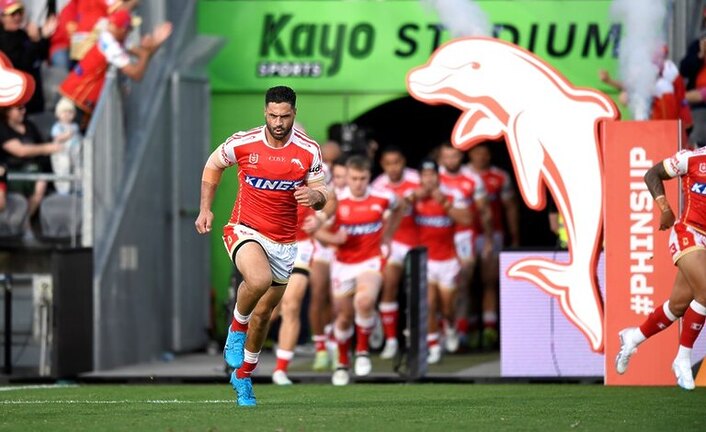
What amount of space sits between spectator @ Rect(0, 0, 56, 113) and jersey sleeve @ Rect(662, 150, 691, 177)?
862cm

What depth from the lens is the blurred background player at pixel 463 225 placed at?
2111 centimetres

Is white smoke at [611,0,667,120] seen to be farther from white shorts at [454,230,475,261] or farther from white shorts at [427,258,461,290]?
white shorts at [454,230,475,261]

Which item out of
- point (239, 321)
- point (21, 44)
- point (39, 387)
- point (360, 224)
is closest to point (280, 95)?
point (239, 321)

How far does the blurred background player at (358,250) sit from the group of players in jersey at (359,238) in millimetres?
11

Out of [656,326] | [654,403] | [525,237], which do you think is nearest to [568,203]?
[656,326]

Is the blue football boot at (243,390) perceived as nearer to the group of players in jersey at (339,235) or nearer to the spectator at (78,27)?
the group of players in jersey at (339,235)

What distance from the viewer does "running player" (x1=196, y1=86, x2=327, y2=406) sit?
12.3 meters

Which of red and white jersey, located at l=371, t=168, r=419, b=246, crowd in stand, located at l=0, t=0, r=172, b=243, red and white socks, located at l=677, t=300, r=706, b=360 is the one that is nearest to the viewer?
red and white socks, located at l=677, t=300, r=706, b=360

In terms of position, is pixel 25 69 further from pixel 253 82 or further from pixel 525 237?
pixel 525 237

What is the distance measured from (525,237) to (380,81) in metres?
4.51

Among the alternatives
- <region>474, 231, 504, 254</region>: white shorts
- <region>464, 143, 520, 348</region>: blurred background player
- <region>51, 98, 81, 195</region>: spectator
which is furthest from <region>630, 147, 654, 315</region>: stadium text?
<region>474, 231, 504, 254</region>: white shorts

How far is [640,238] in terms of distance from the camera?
1547 centimetres

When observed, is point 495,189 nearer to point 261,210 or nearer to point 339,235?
point 339,235

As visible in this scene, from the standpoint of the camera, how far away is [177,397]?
556 inches
